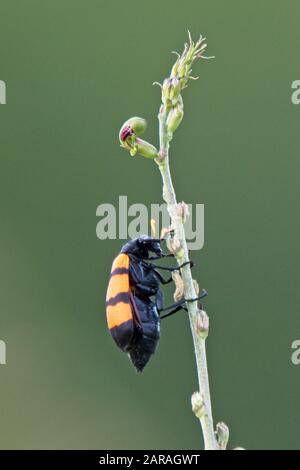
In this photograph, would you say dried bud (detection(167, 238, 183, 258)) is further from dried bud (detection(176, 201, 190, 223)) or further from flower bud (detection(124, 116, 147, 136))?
flower bud (detection(124, 116, 147, 136))

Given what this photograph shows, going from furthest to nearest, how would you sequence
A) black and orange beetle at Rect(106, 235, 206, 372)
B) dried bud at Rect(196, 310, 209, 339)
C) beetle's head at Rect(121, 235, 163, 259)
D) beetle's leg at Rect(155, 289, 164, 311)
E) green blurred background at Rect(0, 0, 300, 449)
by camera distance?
green blurred background at Rect(0, 0, 300, 449), beetle's head at Rect(121, 235, 163, 259), beetle's leg at Rect(155, 289, 164, 311), black and orange beetle at Rect(106, 235, 206, 372), dried bud at Rect(196, 310, 209, 339)

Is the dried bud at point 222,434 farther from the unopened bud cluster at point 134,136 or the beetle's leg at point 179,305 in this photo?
the unopened bud cluster at point 134,136

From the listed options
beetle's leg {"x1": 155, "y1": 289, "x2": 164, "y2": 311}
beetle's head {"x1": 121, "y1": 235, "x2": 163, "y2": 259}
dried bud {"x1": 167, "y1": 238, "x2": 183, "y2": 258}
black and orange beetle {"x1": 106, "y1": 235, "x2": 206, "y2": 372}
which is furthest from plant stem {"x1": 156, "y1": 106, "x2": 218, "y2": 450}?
beetle's head {"x1": 121, "y1": 235, "x2": 163, "y2": 259}

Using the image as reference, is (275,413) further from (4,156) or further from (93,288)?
(4,156)

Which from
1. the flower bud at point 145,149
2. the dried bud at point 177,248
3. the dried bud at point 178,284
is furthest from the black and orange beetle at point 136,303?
the flower bud at point 145,149

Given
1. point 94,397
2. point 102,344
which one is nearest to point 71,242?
point 102,344
